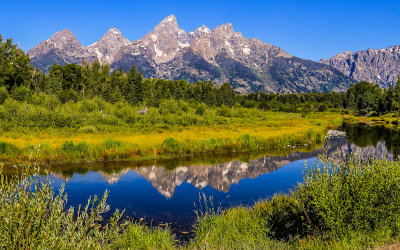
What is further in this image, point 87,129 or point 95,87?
point 95,87

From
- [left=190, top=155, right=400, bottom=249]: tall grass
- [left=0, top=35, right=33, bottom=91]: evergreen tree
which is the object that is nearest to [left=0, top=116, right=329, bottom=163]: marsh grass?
[left=190, top=155, right=400, bottom=249]: tall grass

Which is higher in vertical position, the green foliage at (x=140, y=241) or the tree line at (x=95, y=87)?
the tree line at (x=95, y=87)

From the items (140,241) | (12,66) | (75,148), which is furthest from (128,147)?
(12,66)

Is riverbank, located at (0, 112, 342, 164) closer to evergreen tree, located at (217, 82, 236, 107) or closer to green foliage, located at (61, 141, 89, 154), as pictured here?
green foliage, located at (61, 141, 89, 154)

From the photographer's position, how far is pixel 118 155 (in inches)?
1254

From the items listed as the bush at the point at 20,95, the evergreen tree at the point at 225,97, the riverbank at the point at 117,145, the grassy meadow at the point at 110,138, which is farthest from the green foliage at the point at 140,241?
the evergreen tree at the point at 225,97

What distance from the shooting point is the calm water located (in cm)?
1892

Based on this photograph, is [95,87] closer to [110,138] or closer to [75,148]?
[110,138]

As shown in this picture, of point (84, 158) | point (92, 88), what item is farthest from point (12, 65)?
point (84, 158)

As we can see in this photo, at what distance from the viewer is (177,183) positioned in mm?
24781

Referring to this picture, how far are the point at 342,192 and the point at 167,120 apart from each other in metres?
53.4

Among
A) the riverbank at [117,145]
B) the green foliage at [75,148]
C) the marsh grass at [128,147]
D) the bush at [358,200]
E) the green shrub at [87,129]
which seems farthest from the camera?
the green shrub at [87,129]

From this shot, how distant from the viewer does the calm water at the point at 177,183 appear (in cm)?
1892

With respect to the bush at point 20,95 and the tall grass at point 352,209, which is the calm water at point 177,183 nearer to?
the tall grass at point 352,209
